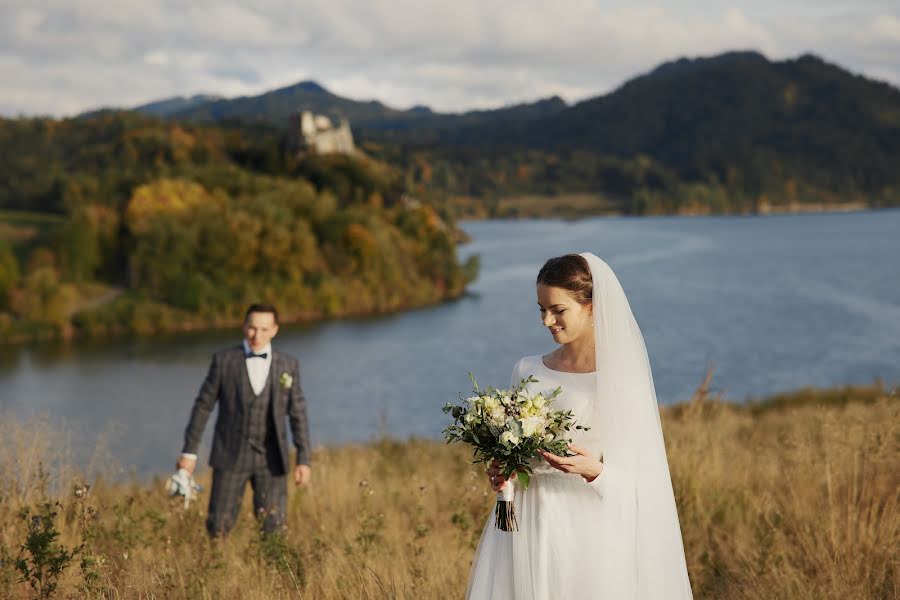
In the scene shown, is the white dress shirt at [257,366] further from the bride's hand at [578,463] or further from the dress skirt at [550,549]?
the bride's hand at [578,463]

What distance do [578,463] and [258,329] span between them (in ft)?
10.9

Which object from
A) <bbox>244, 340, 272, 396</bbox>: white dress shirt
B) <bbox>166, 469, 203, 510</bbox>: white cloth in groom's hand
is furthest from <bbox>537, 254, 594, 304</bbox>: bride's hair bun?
<bbox>166, 469, 203, 510</bbox>: white cloth in groom's hand

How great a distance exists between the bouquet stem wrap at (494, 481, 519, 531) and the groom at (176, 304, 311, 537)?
2.88m

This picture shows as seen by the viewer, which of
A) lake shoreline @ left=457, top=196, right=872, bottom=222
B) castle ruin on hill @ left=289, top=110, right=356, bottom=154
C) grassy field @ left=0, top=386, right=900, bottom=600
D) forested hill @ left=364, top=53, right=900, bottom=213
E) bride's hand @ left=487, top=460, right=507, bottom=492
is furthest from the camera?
forested hill @ left=364, top=53, right=900, bottom=213

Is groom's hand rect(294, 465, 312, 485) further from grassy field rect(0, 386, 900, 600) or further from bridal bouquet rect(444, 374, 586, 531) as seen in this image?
bridal bouquet rect(444, 374, 586, 531)

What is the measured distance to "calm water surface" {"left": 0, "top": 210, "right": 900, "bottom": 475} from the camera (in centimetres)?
3125

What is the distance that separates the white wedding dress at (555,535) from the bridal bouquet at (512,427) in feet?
0.45

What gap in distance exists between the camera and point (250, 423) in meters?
6.09

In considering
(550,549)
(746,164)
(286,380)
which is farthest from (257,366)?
A: (746,164)

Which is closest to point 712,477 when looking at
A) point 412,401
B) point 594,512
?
point 594,512

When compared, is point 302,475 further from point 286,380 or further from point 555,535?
point 555,535

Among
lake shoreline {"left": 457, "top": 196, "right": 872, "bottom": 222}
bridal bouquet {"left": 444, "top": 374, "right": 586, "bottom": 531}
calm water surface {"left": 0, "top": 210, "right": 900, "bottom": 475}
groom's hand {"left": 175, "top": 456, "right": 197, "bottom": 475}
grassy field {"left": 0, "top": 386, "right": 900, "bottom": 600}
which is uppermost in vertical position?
lake shoreline {"left": 457, "top": 196, "right": 872, "bottom": 222}

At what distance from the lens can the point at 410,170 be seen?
5468 inches

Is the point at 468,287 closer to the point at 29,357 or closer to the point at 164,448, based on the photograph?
the point at 29,357
